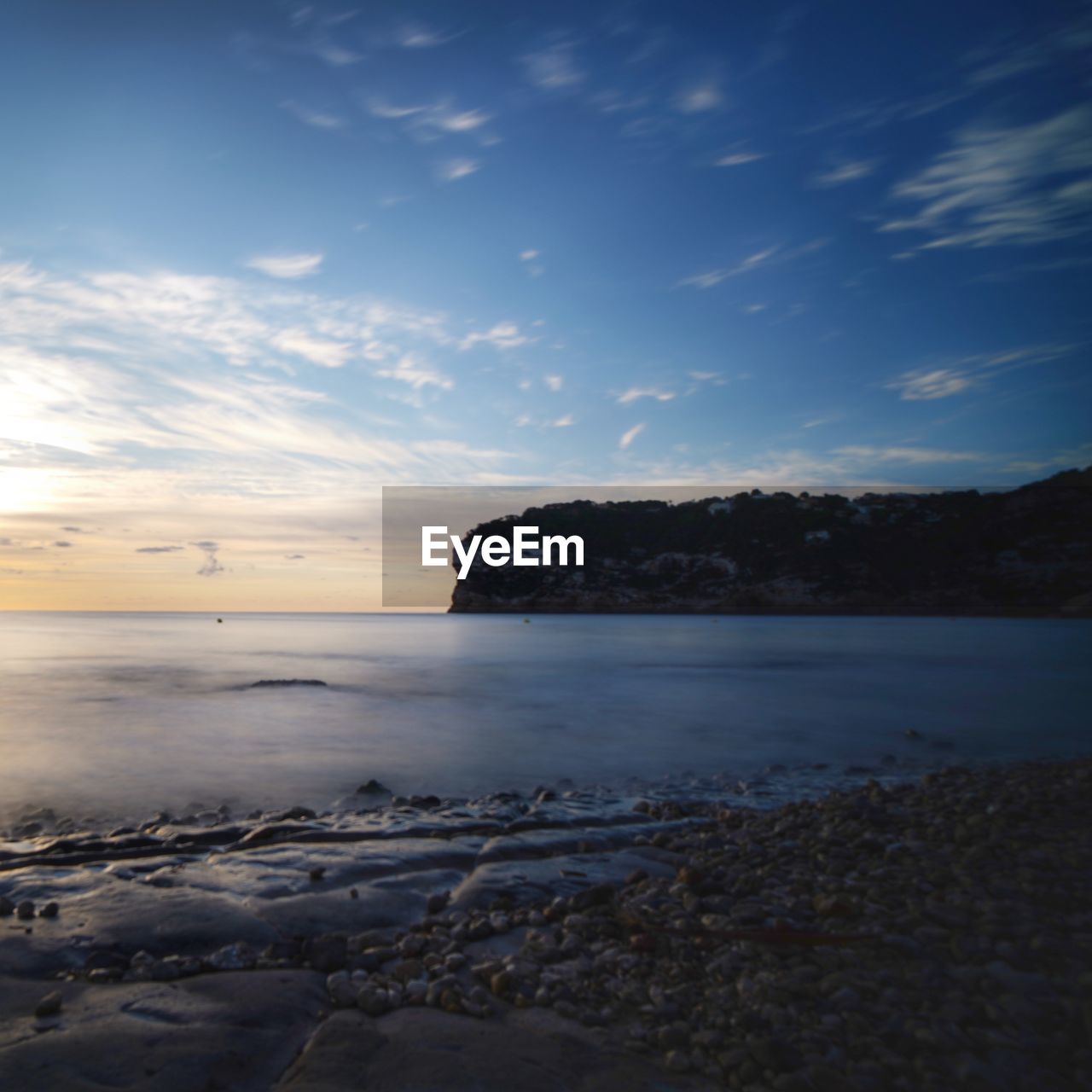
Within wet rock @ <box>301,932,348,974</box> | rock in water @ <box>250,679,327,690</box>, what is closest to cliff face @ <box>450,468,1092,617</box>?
rock in water @ <box>250,679,327,690</box>

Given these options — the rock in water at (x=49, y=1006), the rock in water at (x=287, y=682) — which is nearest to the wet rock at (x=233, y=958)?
the rock in water at (x=49, y=1006)

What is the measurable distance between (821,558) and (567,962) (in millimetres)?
107141

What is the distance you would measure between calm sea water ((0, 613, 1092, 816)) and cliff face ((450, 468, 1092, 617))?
73.5m

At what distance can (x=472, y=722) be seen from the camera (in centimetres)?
1470

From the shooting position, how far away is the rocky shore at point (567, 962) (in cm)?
291

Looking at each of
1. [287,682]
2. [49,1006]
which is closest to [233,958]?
[49,1006]

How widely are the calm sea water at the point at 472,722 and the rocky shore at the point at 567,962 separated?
3215 millimetres

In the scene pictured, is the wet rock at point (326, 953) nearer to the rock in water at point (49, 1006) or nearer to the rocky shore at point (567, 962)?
the rocky shore at point (567, 962)

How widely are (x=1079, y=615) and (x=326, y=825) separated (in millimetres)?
101916

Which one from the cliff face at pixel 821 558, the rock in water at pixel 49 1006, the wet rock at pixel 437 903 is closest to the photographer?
the rock in water at pixel 49 1006

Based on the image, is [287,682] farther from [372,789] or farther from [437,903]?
[437,903]

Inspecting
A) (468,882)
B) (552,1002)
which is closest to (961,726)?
(468,882)

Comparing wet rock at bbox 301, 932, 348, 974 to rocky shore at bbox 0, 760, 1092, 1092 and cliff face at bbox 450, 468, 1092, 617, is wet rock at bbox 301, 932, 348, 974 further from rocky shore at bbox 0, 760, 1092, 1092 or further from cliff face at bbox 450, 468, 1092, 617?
cliff face at bbox 450, 468, 1092, 617

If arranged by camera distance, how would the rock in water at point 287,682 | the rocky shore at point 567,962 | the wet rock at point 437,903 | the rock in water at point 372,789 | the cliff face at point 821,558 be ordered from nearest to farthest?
the rocky shore at point 567,962 < the wet rock at point 437,903 < the rock in water at point 372,789 < the rock in water at point 287,682 < the cliff face at point 821,558
